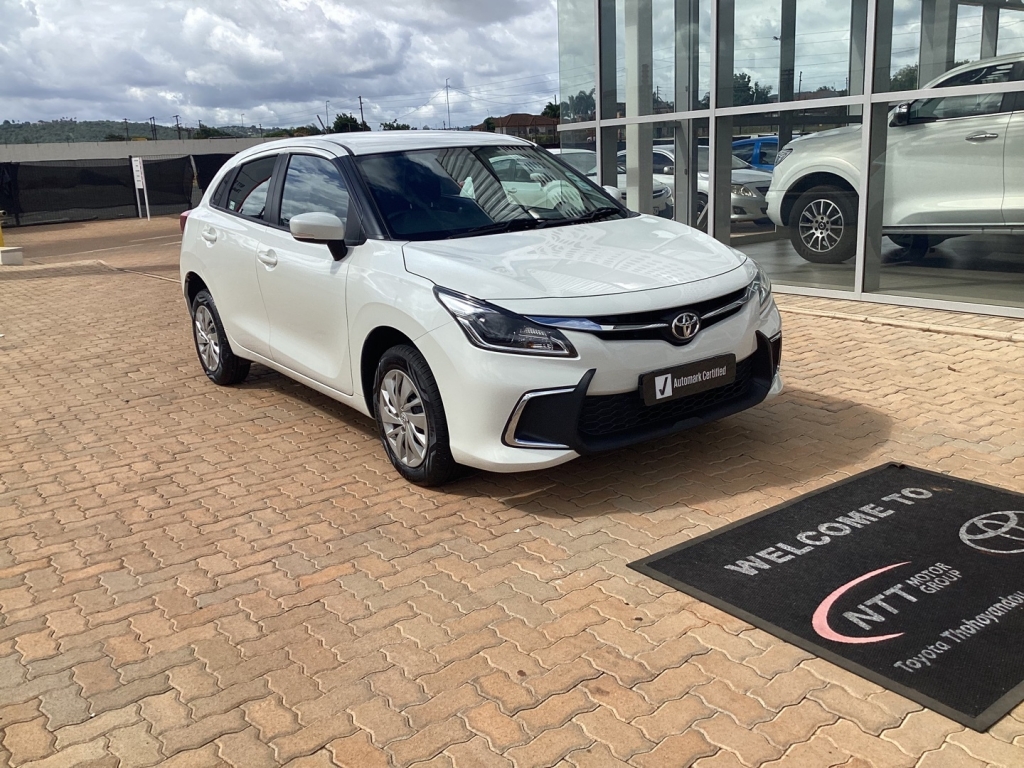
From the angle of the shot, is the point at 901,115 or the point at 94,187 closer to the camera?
the point at 901,115

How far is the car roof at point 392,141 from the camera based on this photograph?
561 centimetres

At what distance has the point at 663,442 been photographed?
5465mm

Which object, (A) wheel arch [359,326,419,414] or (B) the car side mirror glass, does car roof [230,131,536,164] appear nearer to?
(B) the car side mirror glass

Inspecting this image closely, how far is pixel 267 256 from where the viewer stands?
5.94 metres

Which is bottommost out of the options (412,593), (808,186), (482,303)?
(412,593)

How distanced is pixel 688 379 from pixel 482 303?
1.04m

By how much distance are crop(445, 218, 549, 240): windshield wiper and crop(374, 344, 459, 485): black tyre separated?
0.75 m

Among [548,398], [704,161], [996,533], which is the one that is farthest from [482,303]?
[704,161]

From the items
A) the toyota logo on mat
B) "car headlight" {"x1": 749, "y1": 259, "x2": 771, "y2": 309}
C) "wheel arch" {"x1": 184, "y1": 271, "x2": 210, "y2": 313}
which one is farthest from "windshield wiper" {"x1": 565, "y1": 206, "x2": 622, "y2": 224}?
"wheel arch" {"x1": 184, "y1": 271, "x2": 210, "y2": 313}

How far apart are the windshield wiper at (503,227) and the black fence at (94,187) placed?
30.2 m

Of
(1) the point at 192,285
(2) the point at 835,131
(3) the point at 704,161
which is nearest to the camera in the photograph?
(1) the point at 192,285

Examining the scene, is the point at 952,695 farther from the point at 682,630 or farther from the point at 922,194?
the point at 922,194

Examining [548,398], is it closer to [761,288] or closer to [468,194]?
[761,288]

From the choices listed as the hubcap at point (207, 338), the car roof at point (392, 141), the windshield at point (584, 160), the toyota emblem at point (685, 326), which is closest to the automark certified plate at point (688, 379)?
the toyota emblem at point (685, 326)
